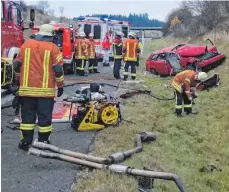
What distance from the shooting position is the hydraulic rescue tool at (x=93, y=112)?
22.7 feet

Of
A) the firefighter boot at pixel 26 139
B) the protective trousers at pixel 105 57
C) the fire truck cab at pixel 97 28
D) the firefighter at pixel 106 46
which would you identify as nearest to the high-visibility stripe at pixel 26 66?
the firefighter boot at pixel 26 139

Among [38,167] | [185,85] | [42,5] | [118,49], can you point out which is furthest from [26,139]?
[42,5]

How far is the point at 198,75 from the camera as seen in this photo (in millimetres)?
8758

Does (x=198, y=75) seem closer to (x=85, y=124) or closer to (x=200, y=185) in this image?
(x=85, y=124)

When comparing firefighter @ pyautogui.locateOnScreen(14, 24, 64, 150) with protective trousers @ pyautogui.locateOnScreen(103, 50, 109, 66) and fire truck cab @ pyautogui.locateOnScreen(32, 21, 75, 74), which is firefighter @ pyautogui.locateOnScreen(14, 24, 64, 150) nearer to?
fire truck cab @ pyautogui.locateOnScreen(32, 21, 75, 74)

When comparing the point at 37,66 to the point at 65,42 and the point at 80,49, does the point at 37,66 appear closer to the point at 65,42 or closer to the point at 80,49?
the point at 80,49

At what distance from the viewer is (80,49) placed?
48.5ft

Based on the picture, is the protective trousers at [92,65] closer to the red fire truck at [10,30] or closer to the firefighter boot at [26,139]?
the red fire truck at [10,30]

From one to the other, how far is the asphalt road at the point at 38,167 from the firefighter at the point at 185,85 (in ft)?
9.08

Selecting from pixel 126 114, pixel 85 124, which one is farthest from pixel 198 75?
pixel 85 124

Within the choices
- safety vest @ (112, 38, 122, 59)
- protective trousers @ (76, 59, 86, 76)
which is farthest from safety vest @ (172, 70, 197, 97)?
protective trousers @ (76, 59, 86, 76)

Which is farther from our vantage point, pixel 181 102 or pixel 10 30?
pixel 10 30

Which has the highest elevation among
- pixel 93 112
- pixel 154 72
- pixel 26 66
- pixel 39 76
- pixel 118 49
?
pixel 26 66

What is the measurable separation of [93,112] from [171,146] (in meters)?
1.41
